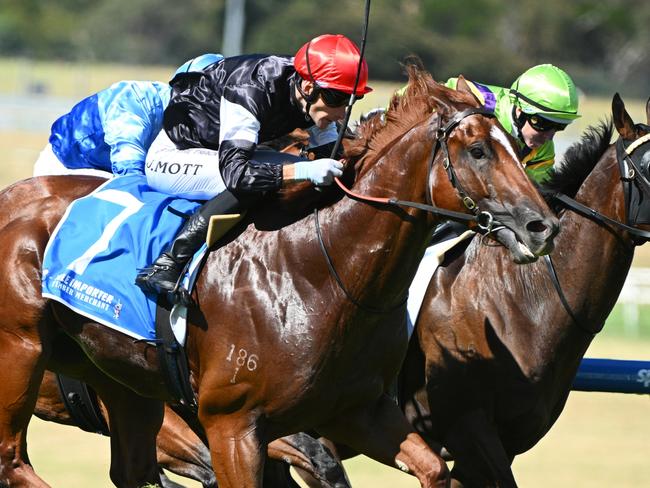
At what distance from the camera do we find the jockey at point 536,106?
5.38m

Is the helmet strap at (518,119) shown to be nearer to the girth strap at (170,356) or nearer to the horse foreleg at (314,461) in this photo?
the horse foreleg at (314,461)

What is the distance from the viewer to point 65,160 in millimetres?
5520

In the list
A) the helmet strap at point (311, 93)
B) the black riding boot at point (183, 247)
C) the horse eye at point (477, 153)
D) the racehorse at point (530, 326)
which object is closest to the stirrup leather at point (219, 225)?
the black riding boot at point (183, 247)

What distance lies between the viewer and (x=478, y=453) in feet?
16.4

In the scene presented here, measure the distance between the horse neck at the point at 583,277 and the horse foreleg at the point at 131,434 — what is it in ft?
5.33

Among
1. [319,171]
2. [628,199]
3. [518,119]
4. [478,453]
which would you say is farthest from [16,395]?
[628,199]

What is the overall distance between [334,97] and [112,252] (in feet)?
3.46

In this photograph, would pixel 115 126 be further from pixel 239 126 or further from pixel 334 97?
pixel 334 97

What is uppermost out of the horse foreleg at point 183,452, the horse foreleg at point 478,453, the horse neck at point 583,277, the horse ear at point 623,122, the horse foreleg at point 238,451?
the horse ear at point 623,122

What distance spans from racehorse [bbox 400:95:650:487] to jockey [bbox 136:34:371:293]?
1.03 metres

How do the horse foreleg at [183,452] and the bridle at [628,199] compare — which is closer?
the bridle at [628,199]

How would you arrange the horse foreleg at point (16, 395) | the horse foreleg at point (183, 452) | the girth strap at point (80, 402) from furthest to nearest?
the girth strap at point (80, 402) → the horse foreleg at point (183, 452) → the horse foreleg at point (16, 395)

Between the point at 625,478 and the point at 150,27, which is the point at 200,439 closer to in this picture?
the point at 625,478

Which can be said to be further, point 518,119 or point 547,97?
point 518,119
